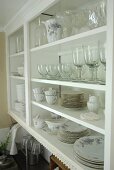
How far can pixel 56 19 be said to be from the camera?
1193mm

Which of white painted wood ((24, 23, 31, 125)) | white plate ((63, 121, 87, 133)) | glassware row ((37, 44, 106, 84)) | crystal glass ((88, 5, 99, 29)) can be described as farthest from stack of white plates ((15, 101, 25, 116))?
crystal glass ((88, 5, 99, 29))

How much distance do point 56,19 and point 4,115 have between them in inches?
57.2

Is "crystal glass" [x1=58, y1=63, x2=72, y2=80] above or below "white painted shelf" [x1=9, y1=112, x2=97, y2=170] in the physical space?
above

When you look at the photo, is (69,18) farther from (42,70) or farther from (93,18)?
(42,70)

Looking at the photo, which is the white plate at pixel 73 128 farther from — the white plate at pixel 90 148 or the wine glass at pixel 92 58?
the wine glass at pixel 92 58

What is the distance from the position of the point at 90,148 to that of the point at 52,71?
1.95 feet

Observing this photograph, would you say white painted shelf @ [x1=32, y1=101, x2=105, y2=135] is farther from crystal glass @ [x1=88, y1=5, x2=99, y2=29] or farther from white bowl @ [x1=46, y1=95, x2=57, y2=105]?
crystal glass @ [x1=88, y1=5, x2=99, y2=29]

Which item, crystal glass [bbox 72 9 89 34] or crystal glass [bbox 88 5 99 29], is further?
crystal glass [bbox 72 9 89 34]

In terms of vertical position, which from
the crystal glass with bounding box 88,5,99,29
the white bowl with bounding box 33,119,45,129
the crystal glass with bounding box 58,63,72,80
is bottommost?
the white bowl with bounding box 33,119,45,129

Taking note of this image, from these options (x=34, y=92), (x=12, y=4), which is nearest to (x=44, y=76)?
(x=34, y=92)

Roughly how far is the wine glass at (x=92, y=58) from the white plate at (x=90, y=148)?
0.37m

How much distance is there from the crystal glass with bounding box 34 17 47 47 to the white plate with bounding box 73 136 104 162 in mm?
754

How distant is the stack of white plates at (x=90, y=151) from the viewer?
87 cm

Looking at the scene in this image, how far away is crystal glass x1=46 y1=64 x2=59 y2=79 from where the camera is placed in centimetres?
129
